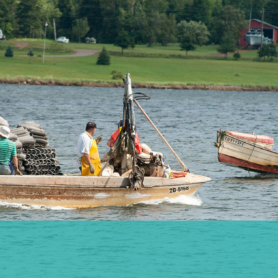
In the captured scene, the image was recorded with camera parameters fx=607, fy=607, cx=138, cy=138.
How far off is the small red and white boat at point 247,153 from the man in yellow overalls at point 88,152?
8.54m

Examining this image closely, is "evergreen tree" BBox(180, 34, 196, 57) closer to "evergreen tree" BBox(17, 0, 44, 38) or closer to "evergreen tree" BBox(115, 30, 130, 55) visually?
"evergreen tree" BBox(115, 30, 130, 55)

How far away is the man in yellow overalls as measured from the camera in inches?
571

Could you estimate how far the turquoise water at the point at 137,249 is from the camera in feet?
33.7

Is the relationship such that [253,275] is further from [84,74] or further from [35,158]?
[84,74]

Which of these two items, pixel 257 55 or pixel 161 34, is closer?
pixel 257 55

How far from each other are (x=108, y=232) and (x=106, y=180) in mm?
2236

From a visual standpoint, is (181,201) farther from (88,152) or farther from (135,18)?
(135,18)

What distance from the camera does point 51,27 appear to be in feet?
462

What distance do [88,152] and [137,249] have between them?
12.2 ft

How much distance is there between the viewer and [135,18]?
140250 millimetres

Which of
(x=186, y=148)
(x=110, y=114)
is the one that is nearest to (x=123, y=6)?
(x=110, y=114)

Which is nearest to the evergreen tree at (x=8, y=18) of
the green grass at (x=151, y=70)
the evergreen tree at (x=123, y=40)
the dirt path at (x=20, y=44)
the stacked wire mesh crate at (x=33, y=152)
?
the dirt path at (x=20, y=44)

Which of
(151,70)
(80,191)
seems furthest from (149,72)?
(80,191)

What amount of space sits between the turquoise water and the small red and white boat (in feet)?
28.1
